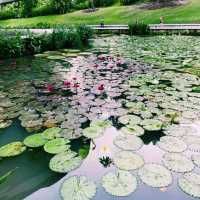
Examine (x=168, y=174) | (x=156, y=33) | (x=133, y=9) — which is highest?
(x=133, y=9)

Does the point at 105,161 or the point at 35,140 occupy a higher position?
the point at 35,140

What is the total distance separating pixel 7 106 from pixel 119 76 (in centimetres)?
390

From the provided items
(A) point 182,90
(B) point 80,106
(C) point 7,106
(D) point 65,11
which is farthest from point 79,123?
(D) point 65,11

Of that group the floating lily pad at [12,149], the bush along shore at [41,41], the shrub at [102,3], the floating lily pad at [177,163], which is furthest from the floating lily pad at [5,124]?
the shrub at [102,3]

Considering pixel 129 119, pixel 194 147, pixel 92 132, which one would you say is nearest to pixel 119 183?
pixel 194 147

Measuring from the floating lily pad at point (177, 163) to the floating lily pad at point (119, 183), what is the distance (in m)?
0.66

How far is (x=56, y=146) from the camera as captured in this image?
5230 millimetres

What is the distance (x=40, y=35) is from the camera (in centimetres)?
1587

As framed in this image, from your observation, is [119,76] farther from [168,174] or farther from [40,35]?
[40,35]

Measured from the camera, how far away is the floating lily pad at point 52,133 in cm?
562

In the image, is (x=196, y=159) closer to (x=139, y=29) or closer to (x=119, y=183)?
(x=119, y=183)

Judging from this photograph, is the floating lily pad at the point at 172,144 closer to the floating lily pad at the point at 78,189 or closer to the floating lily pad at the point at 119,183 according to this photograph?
the floating lily pad at the point at 119,183

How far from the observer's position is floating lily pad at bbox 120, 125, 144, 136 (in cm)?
563

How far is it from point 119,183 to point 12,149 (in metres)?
2.11
